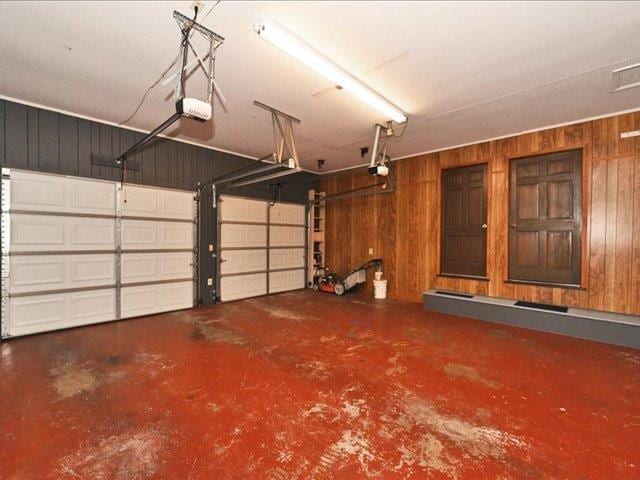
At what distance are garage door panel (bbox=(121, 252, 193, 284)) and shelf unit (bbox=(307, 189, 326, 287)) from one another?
304 centimetres

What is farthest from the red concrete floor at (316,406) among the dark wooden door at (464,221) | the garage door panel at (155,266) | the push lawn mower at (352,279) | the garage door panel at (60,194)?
the push lawn mower at (352,279)

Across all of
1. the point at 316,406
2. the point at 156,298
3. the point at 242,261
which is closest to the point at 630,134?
the point at 316,406

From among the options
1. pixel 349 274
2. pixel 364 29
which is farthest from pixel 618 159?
pixel 349 274

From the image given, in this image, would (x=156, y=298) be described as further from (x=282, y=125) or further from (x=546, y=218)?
(x=546, y=218)

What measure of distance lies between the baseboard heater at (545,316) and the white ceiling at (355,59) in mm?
2761

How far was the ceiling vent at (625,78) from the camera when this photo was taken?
9.50 ft

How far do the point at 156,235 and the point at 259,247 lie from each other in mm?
2104

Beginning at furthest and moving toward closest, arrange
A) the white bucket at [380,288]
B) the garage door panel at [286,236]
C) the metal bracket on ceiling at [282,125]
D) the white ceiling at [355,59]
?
the garage door panel at [286,236]
the white bucket at [380,288]
the metal bracket on ceiling at [282,125]
the white ceiling at [355,59]

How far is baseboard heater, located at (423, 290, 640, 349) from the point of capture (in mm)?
3576

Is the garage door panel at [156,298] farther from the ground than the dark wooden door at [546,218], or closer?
closer

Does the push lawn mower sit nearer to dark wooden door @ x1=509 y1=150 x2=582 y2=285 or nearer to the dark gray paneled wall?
dark wooden door @ x1=509 y1=150 x2=582 y2=285

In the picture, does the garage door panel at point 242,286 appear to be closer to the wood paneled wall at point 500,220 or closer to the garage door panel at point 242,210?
the garage door panel at point 242,210

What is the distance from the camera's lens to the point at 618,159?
3932 millimetres

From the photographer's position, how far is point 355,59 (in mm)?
2754
